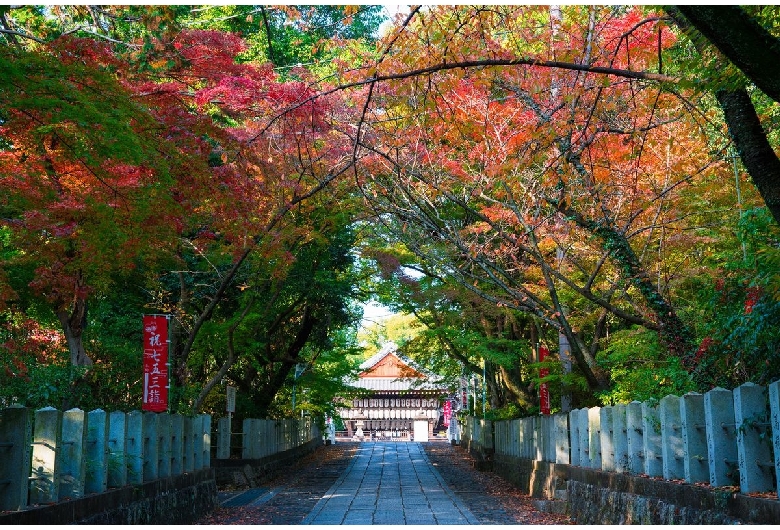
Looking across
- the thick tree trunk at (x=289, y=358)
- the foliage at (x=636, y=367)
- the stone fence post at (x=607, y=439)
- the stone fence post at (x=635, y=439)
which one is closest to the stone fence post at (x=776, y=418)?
the stone fence post at (x=635, y=439)

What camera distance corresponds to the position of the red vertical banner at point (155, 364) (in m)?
15.1

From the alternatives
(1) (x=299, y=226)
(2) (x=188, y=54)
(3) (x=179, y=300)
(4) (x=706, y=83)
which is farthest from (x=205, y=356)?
(4) (x=706, y=83)

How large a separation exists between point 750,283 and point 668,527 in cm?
278

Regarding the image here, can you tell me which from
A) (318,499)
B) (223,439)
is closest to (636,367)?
(318,499)

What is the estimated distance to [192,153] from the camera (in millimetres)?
11383

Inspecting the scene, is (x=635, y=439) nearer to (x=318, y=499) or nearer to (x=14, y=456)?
(x=14, y=456)

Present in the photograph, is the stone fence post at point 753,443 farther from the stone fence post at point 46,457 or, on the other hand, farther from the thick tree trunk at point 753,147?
the stone fence post at point 46,457

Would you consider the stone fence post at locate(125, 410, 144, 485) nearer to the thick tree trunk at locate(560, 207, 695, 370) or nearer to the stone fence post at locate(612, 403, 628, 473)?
the stone fence post at locate(612, 403, 628, 473)

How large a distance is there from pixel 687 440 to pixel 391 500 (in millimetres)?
9137

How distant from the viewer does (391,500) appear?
667 inches

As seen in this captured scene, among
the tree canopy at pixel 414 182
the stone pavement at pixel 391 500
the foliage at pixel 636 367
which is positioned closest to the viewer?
the tree canopy at pixel 414 182

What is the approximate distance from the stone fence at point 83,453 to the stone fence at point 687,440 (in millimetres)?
6356

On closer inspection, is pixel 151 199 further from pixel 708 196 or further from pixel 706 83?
pixel 708 196

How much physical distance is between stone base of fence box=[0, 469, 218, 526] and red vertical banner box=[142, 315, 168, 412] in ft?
4.88
